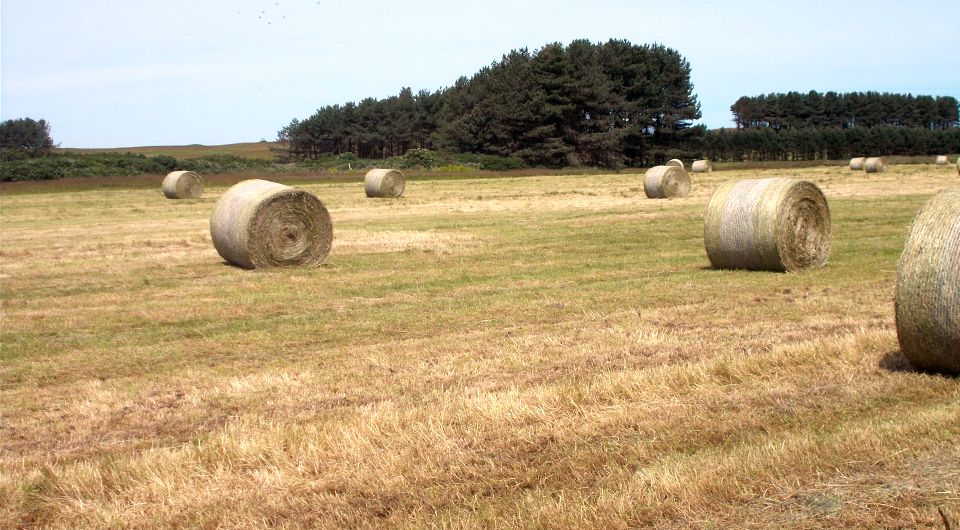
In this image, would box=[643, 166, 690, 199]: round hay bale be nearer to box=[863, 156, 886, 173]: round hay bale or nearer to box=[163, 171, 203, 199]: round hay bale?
box=[163, 171, 203, 199]: round hay bale

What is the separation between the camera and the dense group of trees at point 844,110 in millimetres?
126875

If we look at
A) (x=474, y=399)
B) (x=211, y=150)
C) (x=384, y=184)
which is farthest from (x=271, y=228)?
(x=211, y=150)

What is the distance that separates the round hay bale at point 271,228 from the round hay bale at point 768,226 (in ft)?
22.6

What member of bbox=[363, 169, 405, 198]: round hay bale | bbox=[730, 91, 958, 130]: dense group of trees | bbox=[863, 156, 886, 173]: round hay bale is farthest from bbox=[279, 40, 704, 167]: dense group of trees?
bbox=[730, 91, 958, 130]: dense group of trees

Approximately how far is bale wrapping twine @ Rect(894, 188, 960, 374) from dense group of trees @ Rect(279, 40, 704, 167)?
220 feet

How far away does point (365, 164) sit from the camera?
68.6m

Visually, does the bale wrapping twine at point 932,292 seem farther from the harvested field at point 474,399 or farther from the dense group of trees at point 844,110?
the dense group of trees at point 844,110

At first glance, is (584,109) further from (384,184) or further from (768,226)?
(768,226)

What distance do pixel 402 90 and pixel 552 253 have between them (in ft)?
349

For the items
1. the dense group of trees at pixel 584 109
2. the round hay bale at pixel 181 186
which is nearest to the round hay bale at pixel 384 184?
the round hay bale at pixel 181 186

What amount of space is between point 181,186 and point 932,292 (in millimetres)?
35268

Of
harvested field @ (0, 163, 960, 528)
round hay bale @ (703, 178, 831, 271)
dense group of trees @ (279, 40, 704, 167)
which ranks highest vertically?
dense group of trees @ (279, 40, 704, 167)

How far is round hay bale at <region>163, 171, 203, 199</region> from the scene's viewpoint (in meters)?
38.6

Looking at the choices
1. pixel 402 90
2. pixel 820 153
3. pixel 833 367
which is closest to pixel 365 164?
pixel 820 153
